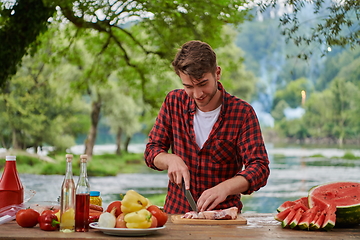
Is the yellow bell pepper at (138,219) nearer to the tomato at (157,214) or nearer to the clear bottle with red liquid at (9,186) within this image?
the tomato at (157,214)

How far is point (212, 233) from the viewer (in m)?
1.97

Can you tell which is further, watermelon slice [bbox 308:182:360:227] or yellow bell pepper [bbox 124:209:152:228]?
watermelon slice [bbox 308:182:360:227]

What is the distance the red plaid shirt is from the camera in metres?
2.54

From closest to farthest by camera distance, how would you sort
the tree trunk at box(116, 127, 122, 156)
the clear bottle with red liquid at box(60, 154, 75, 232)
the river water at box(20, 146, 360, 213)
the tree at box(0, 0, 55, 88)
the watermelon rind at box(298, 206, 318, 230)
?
the clear bottle with red liquid at box(60, 154, 75, 232) < the watermelon rind at box(298, 206, 318, 230) < the tree at box(0, 0, 55, 88) < the river water at box(20, 146, 360, 213) < the tree trunk at box(116, 127, 122, 156)

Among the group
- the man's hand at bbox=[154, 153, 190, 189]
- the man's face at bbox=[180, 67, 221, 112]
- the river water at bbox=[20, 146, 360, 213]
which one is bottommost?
the river water at bbox=[20, 146, 360, 213]

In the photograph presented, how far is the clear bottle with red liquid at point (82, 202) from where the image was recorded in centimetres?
191

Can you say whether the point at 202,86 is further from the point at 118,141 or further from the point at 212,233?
the point at 118,141

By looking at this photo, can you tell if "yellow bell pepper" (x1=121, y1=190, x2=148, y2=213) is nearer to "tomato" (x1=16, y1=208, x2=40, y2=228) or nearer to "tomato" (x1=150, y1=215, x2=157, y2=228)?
"tomato" (x1=150, y1=215, x2=157, y2=228)

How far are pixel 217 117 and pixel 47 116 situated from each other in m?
17.4

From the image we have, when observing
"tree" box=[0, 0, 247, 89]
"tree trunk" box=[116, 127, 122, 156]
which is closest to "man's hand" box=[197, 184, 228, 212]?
"tree" box=[0, 0, 247, 89]

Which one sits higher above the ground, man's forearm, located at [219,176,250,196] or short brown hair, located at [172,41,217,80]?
short brown hair, located at [172,41,217,80]

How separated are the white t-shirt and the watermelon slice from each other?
67cm

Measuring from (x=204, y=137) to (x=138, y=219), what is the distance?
892mm

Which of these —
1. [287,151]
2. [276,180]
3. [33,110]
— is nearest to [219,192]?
[33,110]
